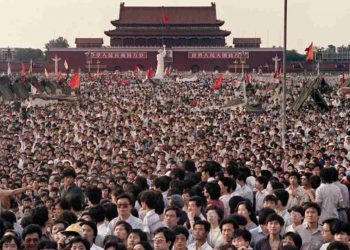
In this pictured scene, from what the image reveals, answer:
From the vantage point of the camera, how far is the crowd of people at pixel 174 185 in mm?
6965

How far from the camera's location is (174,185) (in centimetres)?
900

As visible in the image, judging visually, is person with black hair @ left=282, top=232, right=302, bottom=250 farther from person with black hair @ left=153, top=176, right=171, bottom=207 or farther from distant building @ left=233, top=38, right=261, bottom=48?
distant building @ left=233, top=38, right=261, bottom=48

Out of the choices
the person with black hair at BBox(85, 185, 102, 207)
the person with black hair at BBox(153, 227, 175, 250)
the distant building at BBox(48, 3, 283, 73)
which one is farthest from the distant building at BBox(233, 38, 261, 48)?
the person with black hair at BBox(153, 227, 175, 250)

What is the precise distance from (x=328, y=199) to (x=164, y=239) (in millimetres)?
2620

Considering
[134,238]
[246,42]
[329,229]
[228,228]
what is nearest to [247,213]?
[228,228]

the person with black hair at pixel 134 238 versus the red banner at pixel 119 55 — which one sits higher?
the red banner at pixel 119 55

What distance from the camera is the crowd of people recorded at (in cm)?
696

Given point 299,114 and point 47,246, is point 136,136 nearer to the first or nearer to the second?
point 299,114

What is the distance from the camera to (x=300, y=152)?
14148mm

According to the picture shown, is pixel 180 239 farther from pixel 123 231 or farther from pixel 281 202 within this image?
pixel 281 202

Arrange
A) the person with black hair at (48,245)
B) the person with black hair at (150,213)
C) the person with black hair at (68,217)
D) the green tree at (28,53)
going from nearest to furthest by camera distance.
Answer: the person with black hair at (48,245) → the person with black hair at (68,217) → the person with black hair at (150,213) → the green tree at (28,53)

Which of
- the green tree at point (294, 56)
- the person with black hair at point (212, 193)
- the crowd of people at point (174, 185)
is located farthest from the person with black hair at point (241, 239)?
the green tree at point (294, 56)

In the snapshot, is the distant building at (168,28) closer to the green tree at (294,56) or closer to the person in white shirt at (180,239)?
the green tree at (294,56)

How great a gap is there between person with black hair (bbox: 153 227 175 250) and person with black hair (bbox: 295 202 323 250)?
3.87ft
